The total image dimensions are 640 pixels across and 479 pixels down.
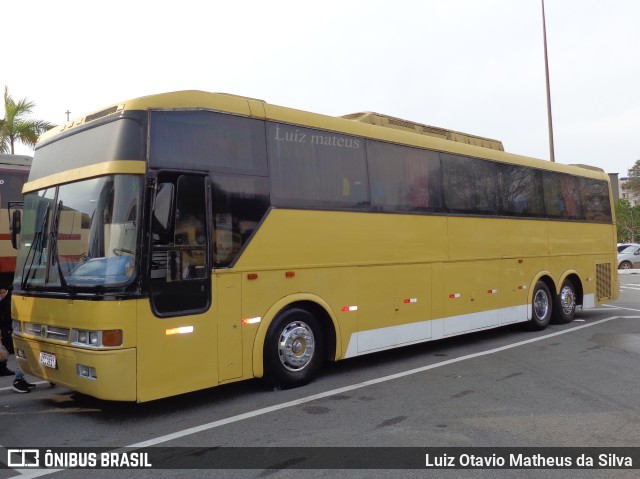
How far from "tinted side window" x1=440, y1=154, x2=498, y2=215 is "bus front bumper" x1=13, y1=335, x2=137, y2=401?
5.98 metres

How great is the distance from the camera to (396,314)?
847 centimetres

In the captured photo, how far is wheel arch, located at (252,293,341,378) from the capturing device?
6.61 metres

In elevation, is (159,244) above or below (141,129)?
below

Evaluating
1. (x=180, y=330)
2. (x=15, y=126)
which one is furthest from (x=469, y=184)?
(x=15, y=126)

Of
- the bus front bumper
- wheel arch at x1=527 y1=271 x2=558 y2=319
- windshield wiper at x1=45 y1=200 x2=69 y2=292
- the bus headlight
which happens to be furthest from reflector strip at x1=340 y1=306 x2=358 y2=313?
wheel arch at x1=527 y1=271 x2=558 y2=319

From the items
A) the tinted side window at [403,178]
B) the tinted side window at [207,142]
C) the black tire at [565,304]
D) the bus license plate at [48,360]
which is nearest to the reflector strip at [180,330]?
the bus license plate at [48,360]

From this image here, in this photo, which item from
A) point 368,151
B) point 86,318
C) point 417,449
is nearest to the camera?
point 417,449

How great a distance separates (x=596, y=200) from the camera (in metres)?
14.0

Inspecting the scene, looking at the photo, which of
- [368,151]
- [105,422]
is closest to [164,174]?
[105,422]

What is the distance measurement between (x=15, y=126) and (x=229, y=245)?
1897 cm

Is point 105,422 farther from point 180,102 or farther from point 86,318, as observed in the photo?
point 180,102

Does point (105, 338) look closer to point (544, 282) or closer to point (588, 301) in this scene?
point (544, 282)

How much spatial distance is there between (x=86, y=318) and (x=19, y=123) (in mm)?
19207

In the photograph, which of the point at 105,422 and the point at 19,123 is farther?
the point at 19,123
